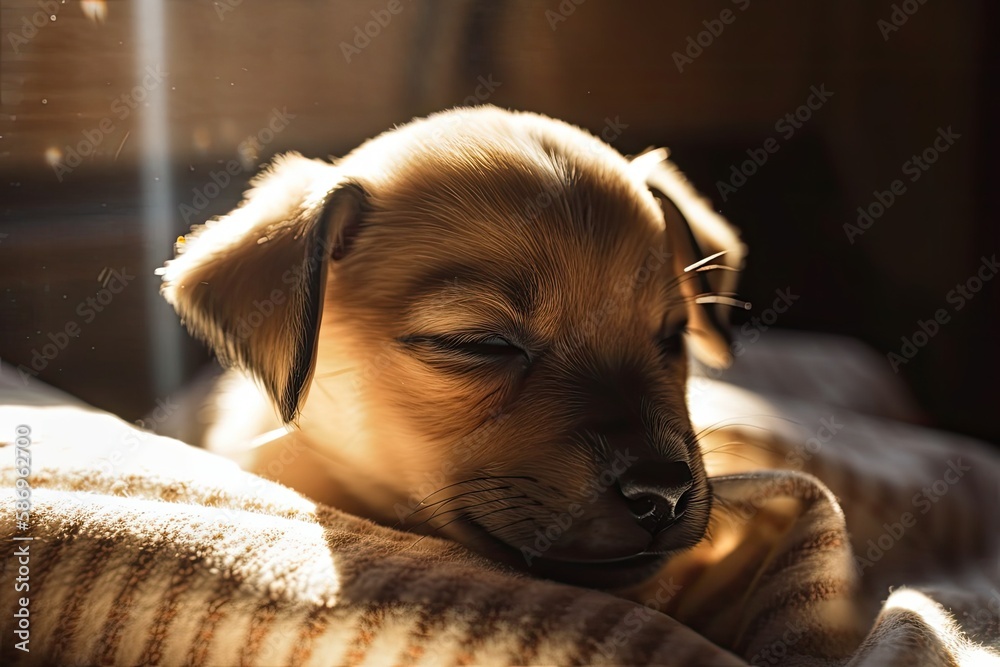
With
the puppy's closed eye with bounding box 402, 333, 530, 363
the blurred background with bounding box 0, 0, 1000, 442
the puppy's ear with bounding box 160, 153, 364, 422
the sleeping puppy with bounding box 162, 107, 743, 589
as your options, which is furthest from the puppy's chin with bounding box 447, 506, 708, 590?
the blurred background with bounding box 0, 0, 1000, 442

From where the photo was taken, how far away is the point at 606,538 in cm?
109

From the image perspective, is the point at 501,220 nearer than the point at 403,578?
No

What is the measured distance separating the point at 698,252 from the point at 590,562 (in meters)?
0.66

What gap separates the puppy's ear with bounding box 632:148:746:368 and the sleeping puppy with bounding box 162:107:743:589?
0.14 m

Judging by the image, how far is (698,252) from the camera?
153 centimetres

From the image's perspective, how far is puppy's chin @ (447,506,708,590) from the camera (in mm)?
1133

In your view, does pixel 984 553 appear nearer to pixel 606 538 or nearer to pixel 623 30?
pixel 606 538

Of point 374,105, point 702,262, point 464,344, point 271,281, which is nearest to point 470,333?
point 464,344

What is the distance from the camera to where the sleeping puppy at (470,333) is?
1.16 metres

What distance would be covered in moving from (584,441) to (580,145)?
522mm

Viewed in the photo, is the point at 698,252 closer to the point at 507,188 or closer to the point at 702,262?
the point at 702,262

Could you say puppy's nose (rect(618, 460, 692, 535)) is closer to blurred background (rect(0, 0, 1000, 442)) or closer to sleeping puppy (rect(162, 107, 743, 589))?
sleeping puppy (rect(162, 107, 743, 589))

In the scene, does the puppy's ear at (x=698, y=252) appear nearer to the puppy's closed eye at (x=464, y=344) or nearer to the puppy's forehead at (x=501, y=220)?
the puppy's forehead at (x=501, y=220)

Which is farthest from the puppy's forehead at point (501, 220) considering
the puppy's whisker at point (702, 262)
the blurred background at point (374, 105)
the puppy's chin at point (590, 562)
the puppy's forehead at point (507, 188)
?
the puppy's chin at point (590, 562)
